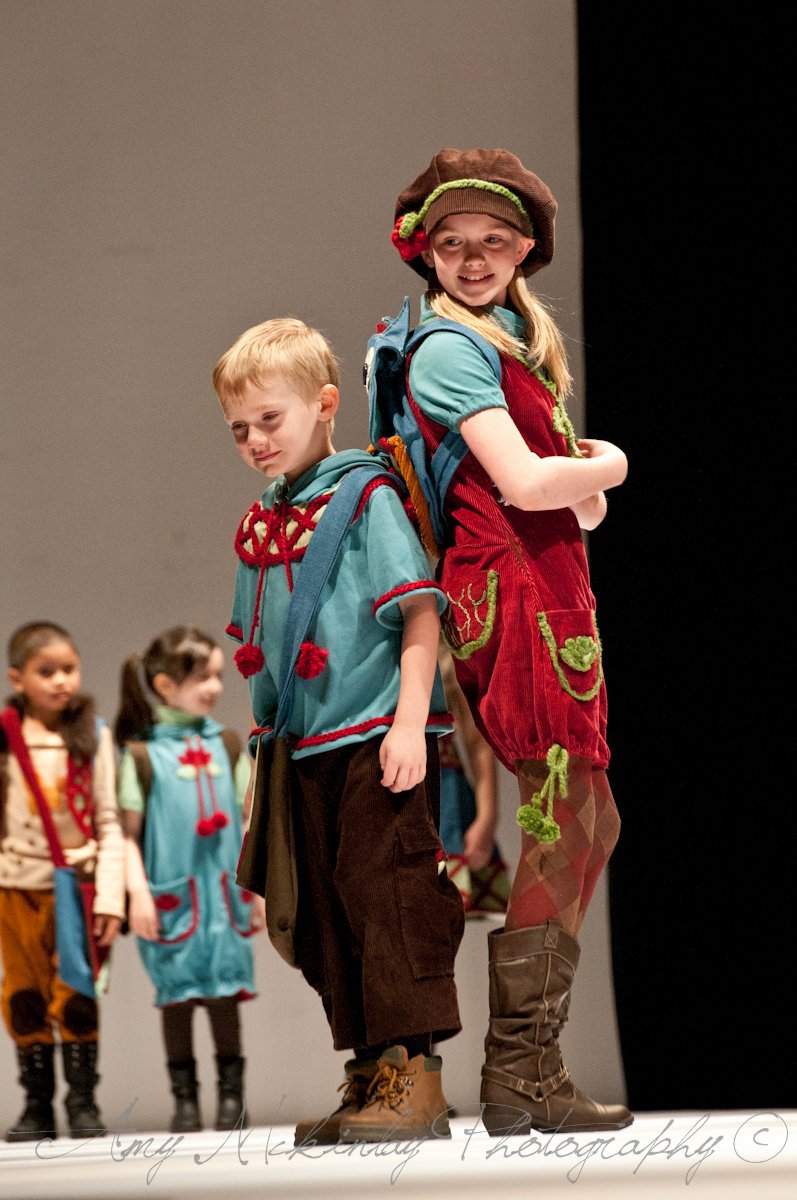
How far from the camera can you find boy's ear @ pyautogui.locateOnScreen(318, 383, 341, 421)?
2.07 metres

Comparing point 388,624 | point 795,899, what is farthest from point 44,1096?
point 388,624

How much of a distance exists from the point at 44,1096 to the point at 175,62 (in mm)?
2683

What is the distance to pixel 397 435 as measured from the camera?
2.09m

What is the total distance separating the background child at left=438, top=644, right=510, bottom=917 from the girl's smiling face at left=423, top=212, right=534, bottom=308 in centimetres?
128

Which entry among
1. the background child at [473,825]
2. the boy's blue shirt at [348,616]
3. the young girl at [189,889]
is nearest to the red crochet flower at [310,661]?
the boy's blue shirt at [348,616]

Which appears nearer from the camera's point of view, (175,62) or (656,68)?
(656,68)

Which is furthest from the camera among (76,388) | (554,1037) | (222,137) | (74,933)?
(76,388)

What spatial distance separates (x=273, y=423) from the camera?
2.02 meters

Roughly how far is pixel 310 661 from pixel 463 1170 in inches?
26.7

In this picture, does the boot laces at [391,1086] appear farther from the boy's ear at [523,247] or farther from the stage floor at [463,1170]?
the boy's ear at [523,247]

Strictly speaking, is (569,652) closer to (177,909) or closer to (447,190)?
(447,190)

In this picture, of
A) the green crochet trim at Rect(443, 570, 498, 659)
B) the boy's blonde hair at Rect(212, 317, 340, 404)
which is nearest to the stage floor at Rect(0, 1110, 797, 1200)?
the green crochet trim at Rect(443, 570, 498, 659)

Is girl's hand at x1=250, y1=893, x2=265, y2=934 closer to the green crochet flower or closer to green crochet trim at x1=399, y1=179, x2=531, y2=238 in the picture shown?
the green crochet flower

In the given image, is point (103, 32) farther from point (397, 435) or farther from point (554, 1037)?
point (554, 1037)
